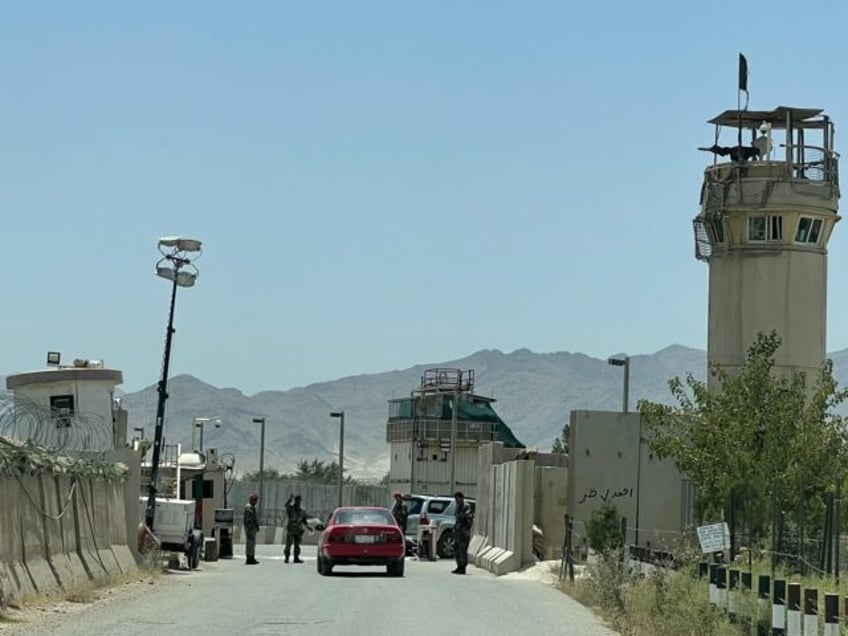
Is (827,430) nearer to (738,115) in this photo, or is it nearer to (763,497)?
(763,497)

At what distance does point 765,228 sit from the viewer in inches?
2024

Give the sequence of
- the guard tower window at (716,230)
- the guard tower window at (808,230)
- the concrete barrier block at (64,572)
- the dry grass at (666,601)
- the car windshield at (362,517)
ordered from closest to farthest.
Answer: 1. the dry grass at (666,601)
2. the concrete barrier block at (64,572)
3. the car windshield at (362,517)
4. the guard tower window at (808,230)
5. the guard tower window at (716,230)

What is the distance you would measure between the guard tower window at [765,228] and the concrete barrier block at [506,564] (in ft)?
58.5

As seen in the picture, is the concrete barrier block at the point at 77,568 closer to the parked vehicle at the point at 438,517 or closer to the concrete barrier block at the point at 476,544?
the concrete barrier block at the point at 476,544

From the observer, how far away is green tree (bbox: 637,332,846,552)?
29.8 meters

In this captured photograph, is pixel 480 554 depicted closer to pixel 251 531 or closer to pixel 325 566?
pixel 251 531

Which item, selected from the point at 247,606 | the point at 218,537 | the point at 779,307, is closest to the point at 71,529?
the point at 247,606

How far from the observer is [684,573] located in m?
20.0

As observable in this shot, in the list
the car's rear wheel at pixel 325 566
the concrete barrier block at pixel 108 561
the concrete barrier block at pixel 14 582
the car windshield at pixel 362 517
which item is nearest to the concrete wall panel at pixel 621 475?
the car windshield at pixel 362 517

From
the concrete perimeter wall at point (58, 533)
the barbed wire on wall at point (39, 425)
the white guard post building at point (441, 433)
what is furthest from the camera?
the white guard post building at point (441, 433)

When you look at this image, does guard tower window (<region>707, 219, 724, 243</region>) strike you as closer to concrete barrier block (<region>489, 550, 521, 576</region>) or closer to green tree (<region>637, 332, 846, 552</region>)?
green tree (<region>637, 332, 846, 552</region>)

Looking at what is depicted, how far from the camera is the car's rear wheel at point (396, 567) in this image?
3294 cm

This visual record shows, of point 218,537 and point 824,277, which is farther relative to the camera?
point 824,277

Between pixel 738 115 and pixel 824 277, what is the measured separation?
19.9ft
